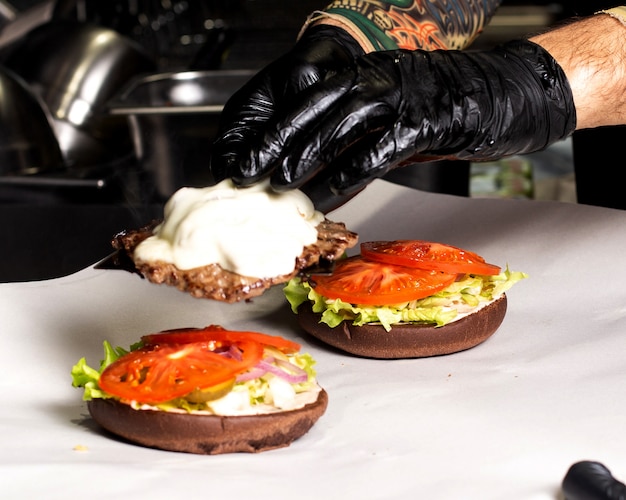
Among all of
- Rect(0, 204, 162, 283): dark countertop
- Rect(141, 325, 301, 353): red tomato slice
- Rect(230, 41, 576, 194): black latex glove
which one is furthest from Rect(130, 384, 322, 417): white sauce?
Rect(0, 204, 162, 283): dark countertop

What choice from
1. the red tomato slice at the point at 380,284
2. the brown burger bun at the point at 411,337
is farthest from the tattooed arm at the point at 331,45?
the brown burger bun at the point at 411,337

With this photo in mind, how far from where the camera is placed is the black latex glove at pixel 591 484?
1526mm

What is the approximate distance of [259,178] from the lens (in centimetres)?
212

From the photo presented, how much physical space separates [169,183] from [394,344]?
152cm

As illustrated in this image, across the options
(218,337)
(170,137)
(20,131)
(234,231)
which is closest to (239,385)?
(218,337)

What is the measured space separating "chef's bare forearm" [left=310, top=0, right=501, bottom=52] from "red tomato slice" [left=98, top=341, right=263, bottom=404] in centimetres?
126

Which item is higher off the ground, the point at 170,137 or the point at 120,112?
the point at 120,112

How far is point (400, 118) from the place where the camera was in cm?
209

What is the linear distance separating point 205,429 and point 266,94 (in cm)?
102

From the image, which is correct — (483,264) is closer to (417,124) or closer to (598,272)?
(598,272)

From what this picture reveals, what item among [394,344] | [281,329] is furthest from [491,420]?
[281,329]

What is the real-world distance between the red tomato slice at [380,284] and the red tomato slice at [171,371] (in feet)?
1.75

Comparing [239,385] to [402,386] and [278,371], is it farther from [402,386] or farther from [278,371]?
[402,386]

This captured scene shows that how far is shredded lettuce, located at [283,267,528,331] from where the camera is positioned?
2557 mm
